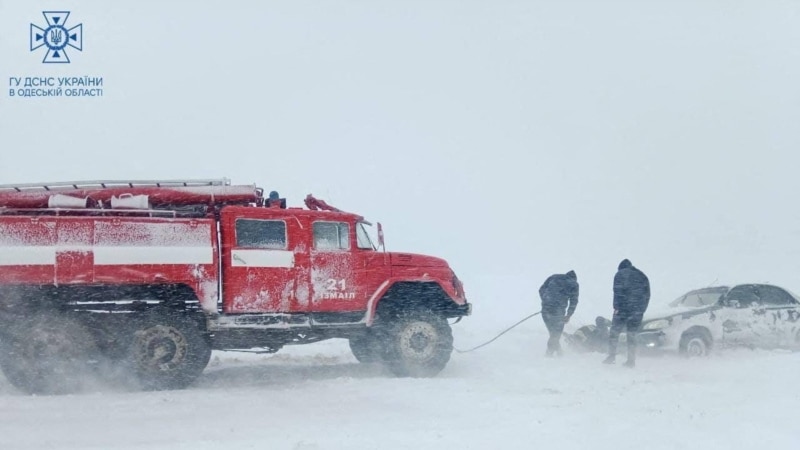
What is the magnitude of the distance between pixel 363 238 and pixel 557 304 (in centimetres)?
445

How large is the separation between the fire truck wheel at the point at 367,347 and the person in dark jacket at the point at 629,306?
3.98 m

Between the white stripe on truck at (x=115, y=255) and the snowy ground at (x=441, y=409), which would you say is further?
the white stripe on truck at (x=115, y=255)

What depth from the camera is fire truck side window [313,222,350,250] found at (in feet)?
35.7

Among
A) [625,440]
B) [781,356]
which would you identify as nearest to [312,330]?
[625,440]

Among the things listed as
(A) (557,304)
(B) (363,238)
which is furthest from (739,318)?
(B) (363,238)

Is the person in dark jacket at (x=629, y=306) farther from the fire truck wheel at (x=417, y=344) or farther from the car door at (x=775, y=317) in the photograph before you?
the fire truck wheel at (x=417, y=344)

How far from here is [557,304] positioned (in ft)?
45.2

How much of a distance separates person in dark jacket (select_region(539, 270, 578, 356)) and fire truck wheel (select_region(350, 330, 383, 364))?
3.56 meters

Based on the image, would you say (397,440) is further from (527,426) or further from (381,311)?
(381,311)

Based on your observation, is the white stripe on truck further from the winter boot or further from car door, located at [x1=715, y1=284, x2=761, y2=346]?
car door, located at [x1=715, y1=284, x2=761, y2=346]

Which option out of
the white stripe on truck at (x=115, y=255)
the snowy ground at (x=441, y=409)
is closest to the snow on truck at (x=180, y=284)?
the white stripe on truck at (x=115, y=255)

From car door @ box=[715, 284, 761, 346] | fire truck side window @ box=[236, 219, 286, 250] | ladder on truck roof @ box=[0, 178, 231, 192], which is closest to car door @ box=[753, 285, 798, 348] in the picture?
car door @ box=[715, 284, 761, 346]

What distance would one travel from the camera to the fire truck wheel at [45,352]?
9375 mm

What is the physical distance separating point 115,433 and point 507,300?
15.2m
